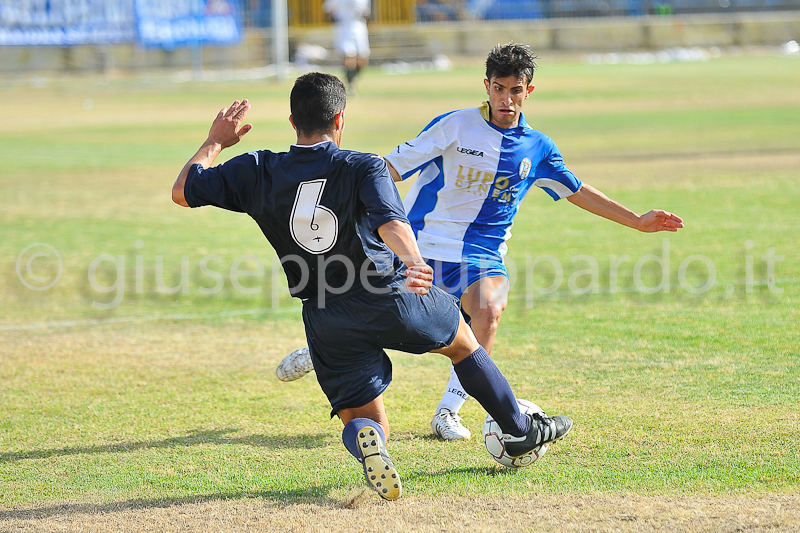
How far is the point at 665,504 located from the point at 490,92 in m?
2.36

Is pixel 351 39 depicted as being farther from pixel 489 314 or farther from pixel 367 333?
pixel 367 333

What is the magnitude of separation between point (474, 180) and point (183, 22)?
28566 mm

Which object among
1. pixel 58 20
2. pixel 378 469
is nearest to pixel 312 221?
pixel 378 469

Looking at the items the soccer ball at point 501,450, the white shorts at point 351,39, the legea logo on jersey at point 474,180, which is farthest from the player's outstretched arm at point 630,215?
the white shorts at point 351,39

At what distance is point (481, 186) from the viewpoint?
5.25 metres

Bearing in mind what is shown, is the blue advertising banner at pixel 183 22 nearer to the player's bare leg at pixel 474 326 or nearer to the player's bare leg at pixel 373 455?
the player's bare leg at pixel 474 326

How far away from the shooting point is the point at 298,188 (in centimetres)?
384

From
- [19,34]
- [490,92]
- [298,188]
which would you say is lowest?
[298,188]

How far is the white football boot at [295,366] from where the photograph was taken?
5164 mm

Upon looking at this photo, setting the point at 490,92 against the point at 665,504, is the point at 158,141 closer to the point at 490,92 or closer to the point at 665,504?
the point at 490,92

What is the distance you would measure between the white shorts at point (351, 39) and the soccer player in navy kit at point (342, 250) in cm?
2193

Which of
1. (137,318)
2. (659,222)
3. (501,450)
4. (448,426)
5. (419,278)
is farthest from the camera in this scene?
(137,318)

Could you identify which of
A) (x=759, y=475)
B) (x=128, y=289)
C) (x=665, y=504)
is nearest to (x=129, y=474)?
(x=665, y=504)

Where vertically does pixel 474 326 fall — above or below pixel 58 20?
below
